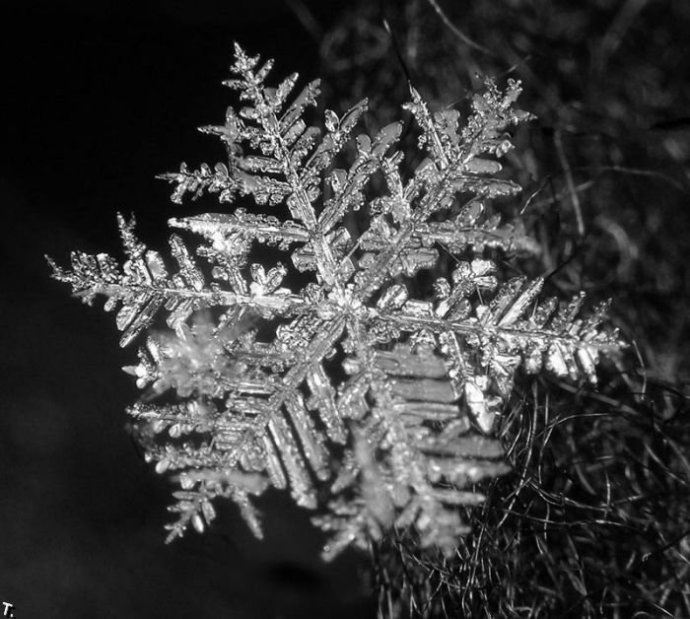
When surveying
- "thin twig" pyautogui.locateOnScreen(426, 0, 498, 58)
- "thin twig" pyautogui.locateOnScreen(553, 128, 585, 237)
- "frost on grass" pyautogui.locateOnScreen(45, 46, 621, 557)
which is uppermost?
"thin twig" pyautogui.locateOnScreen(426, 0, 498, 58)

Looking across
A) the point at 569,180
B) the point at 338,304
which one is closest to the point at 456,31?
the point at 569,180

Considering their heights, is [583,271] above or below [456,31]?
below

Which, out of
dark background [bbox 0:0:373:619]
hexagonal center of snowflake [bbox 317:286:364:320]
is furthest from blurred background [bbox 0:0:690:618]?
hexagonal center of snowflake [bbox 317:286:364:320]

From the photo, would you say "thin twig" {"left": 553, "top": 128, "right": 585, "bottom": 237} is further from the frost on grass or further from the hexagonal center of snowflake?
the hexagonal center of snowflake

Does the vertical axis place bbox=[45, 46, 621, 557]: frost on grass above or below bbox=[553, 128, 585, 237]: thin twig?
below

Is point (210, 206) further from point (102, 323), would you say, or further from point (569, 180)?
point (569, 180)

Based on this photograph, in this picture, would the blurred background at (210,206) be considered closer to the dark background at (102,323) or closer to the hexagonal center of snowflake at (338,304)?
the dark background at (102,323)

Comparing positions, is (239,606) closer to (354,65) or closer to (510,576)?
(510,576)

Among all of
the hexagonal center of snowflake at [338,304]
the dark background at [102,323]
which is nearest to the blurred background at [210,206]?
the dark background at [102,323]
